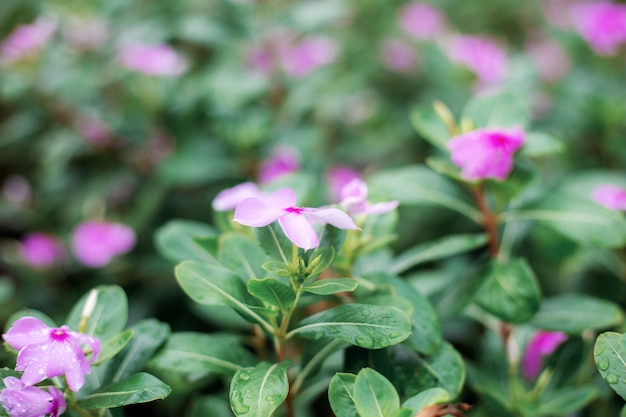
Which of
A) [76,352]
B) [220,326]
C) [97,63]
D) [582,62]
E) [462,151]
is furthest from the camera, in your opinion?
[582,62]

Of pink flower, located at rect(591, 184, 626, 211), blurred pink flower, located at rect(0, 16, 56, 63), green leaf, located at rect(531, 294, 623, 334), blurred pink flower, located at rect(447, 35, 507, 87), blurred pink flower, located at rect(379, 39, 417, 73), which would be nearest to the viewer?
green leaf, located at rect(531, 294, 623, 334)

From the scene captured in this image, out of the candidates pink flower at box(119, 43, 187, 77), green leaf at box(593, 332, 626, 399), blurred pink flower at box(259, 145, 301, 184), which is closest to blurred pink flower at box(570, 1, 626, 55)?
blurred pink flower at box(259, 145, 301, 184)

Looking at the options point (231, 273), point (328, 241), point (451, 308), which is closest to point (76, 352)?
point (231, 273)

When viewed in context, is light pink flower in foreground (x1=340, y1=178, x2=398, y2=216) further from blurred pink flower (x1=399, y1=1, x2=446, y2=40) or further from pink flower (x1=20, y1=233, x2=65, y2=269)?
blurred pink flower (x1=399, y1=1, x2=446, y2=40)

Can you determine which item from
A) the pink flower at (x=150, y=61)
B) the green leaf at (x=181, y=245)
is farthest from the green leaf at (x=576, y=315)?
the pink flower at (x=150, y=61)

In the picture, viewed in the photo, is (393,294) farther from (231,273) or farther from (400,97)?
(400,97)
